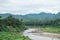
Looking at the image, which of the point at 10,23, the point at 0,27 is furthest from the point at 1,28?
the point at 10,23

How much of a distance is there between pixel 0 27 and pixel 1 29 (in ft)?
1.74

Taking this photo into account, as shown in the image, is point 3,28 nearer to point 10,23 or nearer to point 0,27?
point 0,27

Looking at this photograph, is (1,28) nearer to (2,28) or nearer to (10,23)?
(2,28)

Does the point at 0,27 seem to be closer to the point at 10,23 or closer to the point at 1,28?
the point at 1,28

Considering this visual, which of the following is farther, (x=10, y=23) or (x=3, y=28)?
(x=10, y=23)

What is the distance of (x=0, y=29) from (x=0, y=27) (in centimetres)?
90

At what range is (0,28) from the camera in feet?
160

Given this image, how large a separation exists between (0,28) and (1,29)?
508 mm

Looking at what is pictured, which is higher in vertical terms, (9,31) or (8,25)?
(8,25)

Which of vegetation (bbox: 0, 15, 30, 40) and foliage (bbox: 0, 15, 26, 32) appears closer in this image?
vegetation (bbox: 0, 15, 30, 40)

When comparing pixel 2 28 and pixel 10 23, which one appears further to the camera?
pixel 10 23

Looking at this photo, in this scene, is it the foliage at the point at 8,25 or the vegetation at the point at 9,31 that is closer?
the vegetation at the point at 9,31

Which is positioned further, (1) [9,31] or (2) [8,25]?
(2) [8,25]

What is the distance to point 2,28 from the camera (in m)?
50.5
